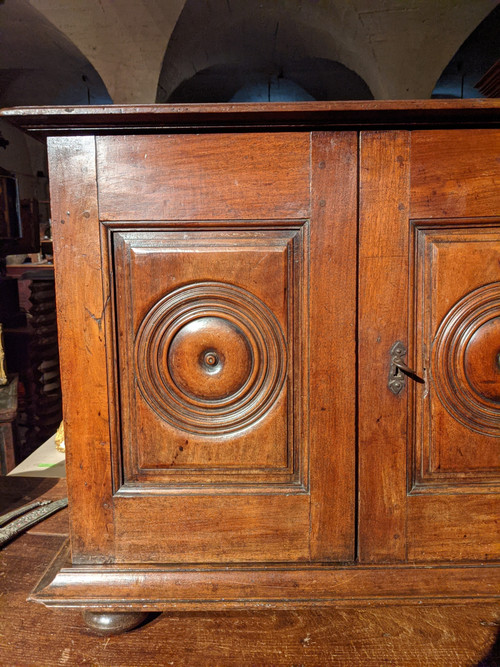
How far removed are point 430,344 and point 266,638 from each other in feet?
2.45

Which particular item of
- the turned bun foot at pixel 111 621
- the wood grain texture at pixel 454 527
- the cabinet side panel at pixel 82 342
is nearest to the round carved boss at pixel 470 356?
the wood grain texture at pixel 454 527

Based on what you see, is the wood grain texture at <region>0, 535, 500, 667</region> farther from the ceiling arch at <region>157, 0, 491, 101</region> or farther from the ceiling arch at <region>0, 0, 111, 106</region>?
the ceiling arch at <region>0, 0, 111, 106</region>

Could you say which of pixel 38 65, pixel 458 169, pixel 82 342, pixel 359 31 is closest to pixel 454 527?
pixel 458 169

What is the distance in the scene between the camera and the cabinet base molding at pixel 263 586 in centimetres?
104

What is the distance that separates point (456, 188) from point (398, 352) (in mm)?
369

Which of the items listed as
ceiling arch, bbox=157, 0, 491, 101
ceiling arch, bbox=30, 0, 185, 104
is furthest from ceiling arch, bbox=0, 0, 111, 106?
ceiling arch, bbox=157, 0, 491, 101

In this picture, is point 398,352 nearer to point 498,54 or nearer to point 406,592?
point 406,592

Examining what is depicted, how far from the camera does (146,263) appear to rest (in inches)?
40.9

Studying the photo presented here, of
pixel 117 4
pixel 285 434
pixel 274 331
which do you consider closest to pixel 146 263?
pixel 274 331

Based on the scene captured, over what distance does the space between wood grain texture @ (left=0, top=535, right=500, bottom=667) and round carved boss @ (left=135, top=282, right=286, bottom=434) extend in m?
0.46

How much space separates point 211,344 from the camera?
1.07m

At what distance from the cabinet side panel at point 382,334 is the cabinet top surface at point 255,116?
59 mm

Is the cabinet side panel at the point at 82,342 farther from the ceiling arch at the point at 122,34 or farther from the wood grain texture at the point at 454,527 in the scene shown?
the ceiling arch at the point at 122,34

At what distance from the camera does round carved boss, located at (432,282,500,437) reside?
1045 mm
